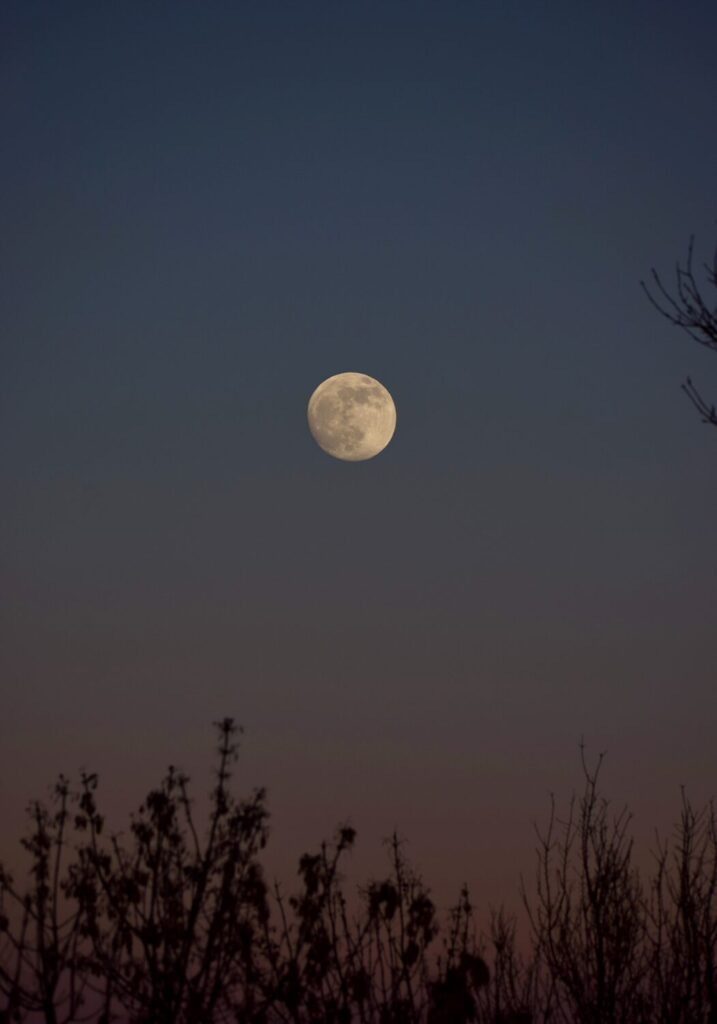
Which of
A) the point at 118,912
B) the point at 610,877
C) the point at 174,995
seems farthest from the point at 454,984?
the point at 610,877

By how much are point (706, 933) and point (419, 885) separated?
3421 millimetres

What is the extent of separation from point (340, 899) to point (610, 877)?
4.62 m

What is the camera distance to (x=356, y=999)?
1273 centimetres

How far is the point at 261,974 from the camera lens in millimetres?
12219

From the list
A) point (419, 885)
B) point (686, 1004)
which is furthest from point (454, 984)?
point (686, 1004)

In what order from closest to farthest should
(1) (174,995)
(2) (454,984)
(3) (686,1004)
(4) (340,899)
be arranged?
(2) (454,984) < (1) (174,995) < (4) (340,899) < (3) (686,1004)

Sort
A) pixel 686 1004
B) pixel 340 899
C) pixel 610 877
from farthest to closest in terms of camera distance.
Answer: pixel 610 877 → pixel 686 1004 → pixel 340 899

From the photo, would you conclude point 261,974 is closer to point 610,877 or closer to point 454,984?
point 454,984

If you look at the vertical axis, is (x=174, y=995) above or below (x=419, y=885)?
below

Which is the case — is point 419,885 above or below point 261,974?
above

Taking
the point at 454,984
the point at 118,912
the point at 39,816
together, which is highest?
the point at 39,816

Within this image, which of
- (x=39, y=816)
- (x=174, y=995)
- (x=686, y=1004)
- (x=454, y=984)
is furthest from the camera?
(x=686, y=1004)

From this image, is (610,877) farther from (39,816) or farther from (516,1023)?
(39,816)

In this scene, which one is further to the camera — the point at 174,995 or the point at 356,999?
the point at 356,999
